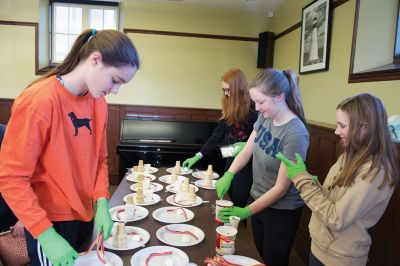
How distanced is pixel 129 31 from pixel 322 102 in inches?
107

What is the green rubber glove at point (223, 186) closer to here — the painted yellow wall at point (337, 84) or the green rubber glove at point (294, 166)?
the green rubber glove at point (294, 166)

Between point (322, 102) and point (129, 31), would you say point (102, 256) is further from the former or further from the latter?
point (129, 31)

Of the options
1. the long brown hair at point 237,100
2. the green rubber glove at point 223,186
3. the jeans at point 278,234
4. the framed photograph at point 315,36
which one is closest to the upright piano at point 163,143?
the long brown hair at point 237,100

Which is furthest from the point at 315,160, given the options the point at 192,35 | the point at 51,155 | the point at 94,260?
the point at 192,35

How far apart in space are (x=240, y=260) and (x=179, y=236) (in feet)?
0.92

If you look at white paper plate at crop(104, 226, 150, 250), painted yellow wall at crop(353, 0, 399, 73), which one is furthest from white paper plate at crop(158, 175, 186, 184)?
painted yellow wall at crop(353, 0, 399, 73)

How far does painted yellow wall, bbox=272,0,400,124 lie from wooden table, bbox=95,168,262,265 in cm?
132

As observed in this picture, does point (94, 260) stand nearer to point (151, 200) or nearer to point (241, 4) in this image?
point (151, 200)

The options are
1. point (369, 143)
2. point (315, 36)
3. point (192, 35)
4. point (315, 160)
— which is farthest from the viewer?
point (192, 35)

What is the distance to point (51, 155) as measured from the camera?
0.96 m

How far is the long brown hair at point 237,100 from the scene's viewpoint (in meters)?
2.25

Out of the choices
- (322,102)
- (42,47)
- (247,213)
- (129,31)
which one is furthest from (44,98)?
(42,47)

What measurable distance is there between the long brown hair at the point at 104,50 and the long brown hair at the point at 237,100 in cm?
129

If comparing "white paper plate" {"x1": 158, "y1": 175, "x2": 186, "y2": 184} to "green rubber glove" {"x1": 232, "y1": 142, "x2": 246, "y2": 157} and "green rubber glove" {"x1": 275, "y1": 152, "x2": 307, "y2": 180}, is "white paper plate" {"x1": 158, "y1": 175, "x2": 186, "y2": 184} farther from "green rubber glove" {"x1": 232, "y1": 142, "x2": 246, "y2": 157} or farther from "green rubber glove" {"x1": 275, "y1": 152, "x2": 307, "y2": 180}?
"green rubber glove" {"x1": 275, "y1": 152, "x2": 307, "y2": 180}
